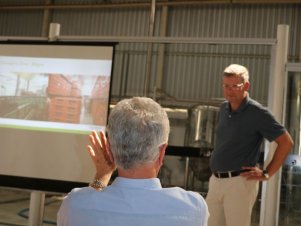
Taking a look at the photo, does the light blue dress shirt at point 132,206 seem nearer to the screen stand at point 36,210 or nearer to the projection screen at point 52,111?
the projection screen at point 52,111

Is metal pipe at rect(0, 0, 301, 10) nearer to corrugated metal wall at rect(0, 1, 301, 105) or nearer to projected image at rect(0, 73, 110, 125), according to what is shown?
corrugated metal wall at rect(0, 1, 301, 105)

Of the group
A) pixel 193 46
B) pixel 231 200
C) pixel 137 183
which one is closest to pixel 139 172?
pixel 137 183

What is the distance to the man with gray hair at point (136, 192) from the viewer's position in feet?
3.54

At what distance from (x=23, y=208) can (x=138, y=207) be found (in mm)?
5432

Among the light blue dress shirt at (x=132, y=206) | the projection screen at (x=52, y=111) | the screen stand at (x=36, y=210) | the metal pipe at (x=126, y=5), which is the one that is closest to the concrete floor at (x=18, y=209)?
the screen stand at (x=36, y=210)

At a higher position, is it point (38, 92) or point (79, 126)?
point (38, 92)

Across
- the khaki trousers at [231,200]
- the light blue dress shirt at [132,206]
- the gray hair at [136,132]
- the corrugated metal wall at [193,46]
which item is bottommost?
the khaki trousers at [231,200]

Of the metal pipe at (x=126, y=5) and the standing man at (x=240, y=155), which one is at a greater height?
the metal pipe at (x=126, y=5)

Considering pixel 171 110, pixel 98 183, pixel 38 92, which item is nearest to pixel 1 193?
pixel 171 110

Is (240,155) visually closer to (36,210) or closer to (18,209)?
(36,210)

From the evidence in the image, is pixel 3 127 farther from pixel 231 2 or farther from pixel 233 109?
pixel 231 2

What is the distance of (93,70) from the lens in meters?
3.68

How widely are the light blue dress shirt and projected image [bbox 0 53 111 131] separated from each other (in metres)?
2.54

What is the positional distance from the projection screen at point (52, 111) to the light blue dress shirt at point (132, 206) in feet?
8.29
